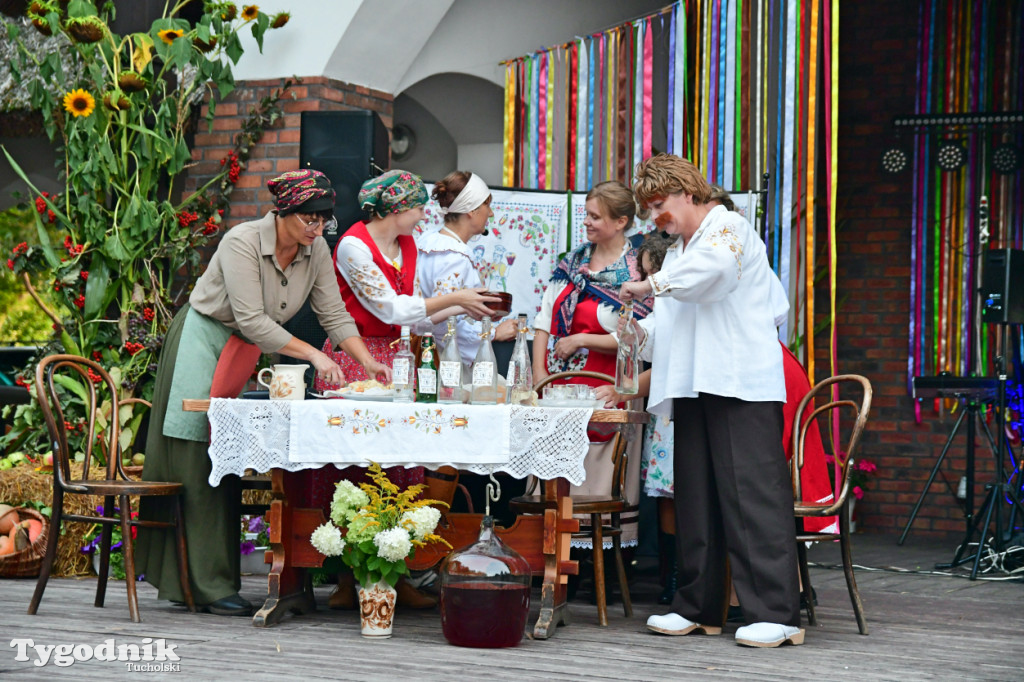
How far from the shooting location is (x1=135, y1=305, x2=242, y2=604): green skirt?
385 centimetres

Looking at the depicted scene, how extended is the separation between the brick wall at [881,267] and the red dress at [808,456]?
3.61 meters

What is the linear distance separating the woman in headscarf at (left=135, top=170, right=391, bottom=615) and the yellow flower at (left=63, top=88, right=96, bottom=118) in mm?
1878

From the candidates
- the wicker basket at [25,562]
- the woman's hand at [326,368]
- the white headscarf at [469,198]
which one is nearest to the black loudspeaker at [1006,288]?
the white headscarf at [469,198]

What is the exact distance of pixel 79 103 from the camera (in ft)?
17.6

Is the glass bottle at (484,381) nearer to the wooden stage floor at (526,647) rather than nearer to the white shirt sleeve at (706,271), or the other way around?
the white shirt sleeve at (706,271)

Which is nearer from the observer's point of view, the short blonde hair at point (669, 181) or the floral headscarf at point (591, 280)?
the short blonde hair at point (669, 181)

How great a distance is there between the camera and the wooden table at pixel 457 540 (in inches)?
142

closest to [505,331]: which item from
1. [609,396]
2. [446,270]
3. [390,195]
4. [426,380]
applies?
[446,270]

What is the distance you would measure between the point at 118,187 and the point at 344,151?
40.8 inches

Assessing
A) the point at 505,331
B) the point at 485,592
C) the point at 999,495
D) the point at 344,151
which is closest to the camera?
the point at 485,592

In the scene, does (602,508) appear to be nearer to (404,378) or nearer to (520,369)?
(520,369)

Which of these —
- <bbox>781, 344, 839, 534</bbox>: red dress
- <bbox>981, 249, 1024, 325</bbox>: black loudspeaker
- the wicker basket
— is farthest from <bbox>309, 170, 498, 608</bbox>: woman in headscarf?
<bbox>981, 249, 1024, 325</bbox>: black loudspeaker

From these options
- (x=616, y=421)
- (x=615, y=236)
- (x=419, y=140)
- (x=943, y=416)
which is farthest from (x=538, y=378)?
(x=943, y=416)

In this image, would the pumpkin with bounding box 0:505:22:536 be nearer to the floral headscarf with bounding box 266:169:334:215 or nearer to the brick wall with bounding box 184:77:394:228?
the brick wall with bounding box 184:77:394:228
